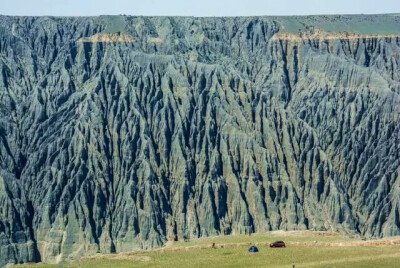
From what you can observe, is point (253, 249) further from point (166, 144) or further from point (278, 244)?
point (166, 144)

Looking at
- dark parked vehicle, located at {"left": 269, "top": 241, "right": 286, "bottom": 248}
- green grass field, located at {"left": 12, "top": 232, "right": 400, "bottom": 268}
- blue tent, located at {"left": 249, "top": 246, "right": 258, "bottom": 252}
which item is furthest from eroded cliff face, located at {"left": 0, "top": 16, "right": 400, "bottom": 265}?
blue tent, located at {"left": 249, "top": 246, "right": 258, "bottom": 252}

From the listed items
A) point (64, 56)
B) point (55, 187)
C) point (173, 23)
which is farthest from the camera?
point (173, 23)

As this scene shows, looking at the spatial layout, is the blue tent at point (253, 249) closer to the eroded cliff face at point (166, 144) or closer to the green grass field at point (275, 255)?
the green grass field at point (275, 255)

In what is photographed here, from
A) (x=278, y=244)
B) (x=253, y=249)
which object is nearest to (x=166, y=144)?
(x=278, y=244)

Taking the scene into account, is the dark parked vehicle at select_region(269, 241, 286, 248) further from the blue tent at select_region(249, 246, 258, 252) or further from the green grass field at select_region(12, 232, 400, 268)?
the blue tent at select_region(249, 246, 258, 252)

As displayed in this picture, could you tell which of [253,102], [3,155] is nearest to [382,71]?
[253,102]

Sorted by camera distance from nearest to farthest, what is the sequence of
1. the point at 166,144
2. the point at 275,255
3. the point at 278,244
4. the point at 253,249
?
1. the point at 275,255
2. the point at 253,249
3. the point at 278,244
4. the point at 166,144

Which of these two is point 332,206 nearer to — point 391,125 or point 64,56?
point 391,125
